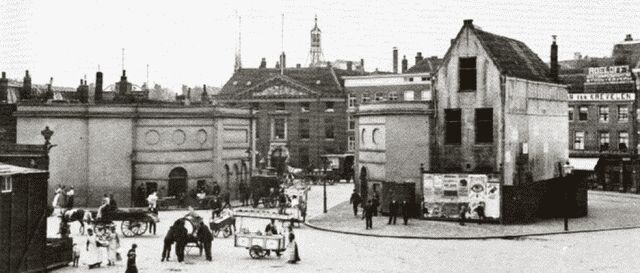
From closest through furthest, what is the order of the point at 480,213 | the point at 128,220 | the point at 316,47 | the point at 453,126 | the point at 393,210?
the point at 128,220
the point at 393,210
the point at 480,213
the point at 453,126
the point at 316,47

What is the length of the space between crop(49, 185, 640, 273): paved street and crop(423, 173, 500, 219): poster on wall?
429 centimetres

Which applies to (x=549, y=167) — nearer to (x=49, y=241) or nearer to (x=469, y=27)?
(x=469, y=27)

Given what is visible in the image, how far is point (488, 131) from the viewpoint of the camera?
38.4 meters

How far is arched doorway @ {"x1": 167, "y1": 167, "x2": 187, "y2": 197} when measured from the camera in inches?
1746

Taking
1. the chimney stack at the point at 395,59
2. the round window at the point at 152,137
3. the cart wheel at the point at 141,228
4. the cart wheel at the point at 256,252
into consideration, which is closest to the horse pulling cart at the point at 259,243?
the cart wheel at the point at 256,252

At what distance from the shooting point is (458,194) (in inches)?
1451

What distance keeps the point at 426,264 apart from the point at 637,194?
3808 cm

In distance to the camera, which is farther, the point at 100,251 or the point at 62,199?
the point at 62,199

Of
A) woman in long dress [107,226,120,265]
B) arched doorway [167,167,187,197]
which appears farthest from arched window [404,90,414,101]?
woman in long dress [107,226,120,265]

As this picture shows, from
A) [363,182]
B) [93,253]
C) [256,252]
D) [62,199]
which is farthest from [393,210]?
[62,199]

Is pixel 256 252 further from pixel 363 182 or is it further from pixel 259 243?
pixel 363 182

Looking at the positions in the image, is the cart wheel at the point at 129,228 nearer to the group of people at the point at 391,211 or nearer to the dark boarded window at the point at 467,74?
the group of people at the point at 391,211

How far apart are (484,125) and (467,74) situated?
2799mm

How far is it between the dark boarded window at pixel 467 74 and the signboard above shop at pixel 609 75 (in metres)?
28.1
